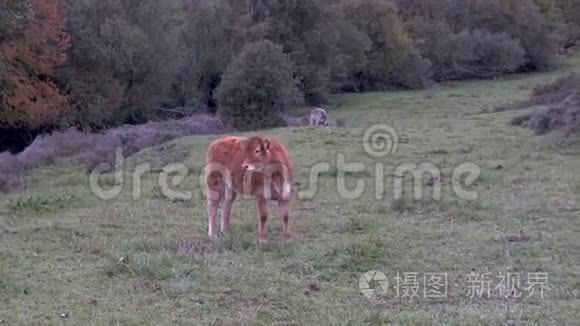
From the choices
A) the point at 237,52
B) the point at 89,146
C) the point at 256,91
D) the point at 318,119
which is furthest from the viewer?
the point at 237,52

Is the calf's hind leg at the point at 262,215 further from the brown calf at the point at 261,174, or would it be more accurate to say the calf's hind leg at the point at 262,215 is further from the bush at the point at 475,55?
the bush at the point at 475,55

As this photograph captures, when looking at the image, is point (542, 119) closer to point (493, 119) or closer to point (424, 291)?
point (493, 119)

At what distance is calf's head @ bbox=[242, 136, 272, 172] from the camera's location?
33.1 ft

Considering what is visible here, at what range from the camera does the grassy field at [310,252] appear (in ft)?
24.2
